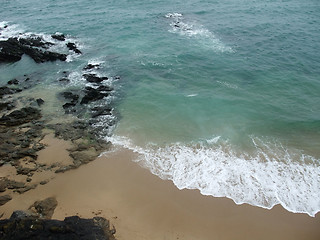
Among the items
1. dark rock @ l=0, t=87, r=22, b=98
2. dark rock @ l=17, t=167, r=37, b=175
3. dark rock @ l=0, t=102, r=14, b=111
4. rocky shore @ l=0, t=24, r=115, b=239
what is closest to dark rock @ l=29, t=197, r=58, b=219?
rocky shore @ l=0, t=24, r=115, b=239

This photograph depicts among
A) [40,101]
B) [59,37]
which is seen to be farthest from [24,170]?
[59,37]

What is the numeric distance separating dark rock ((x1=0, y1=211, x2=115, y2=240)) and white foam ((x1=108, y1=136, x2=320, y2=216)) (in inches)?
214

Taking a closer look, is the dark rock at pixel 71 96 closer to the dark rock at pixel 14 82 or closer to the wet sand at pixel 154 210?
the dark rock at pixel 14 82

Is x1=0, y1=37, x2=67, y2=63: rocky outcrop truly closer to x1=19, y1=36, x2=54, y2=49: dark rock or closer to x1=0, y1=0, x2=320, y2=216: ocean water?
x1=19, y1=36, x2=54, y2=49: dark rock

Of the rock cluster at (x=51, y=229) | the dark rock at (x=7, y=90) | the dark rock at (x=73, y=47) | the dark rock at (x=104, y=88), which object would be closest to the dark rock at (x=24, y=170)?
the rock cluster at (x=51, y=229)

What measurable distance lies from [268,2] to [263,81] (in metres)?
28.1

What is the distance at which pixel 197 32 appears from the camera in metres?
34.1

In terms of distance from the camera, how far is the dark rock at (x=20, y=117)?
19.3 m

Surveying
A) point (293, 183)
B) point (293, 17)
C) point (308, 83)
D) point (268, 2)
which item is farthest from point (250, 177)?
point (268, 2)

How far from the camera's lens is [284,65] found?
26.0 metres

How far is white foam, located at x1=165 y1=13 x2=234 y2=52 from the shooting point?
30.3 meters

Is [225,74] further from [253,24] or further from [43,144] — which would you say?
[43,144]

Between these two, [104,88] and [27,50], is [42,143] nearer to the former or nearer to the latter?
[104,88]

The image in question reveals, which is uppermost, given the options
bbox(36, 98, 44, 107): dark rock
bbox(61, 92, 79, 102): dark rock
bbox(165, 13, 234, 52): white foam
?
bbox(165, 13, 234, 52): white foam
